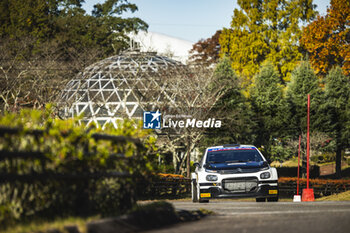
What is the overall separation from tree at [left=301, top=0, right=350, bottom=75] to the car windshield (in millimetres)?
40220

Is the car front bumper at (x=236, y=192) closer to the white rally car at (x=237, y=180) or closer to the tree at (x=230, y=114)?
the white rally car at (x=237, y=180)

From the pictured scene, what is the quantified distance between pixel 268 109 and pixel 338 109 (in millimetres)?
5334

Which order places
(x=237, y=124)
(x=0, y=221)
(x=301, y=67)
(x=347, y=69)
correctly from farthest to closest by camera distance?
(x=347, y=69)
(x=301, y=67)
(x=237, y=124)
(x=0, y=221)

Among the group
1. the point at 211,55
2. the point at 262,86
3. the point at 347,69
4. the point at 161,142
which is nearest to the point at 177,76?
the point at 161,142

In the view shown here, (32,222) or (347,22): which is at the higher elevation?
(347,22)

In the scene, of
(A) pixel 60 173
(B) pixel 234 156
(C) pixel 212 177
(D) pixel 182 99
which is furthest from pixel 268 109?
(A) pixel 60 173

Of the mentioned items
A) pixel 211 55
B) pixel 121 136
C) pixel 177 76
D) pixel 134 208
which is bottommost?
pixel 134 208

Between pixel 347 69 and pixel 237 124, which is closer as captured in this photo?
pixel 237 124

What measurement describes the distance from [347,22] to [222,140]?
21340mm

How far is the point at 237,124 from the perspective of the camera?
4078 centimetres

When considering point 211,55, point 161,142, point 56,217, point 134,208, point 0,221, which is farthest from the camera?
point 211,55

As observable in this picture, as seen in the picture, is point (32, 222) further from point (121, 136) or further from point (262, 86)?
point (262, 86)

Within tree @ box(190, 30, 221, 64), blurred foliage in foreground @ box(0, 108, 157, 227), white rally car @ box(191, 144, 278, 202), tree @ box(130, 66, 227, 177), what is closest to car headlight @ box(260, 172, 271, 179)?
white rally car @ box(191, 144, 278, 202)

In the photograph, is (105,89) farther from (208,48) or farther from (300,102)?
(208,48)
